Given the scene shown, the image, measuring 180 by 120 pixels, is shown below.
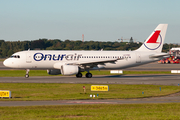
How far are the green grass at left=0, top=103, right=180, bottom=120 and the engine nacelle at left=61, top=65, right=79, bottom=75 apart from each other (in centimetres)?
2619

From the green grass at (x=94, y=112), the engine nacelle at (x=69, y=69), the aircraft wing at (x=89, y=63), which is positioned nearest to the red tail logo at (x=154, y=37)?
the aircraft wing at (x=89, y=63)

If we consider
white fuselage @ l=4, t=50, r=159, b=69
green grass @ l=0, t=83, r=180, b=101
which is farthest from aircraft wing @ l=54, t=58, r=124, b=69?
green grass @ l=0, t=83, r=180, b=101

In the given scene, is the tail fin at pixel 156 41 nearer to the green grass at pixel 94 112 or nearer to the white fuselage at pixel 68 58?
the white fuselage at pixel 68 58

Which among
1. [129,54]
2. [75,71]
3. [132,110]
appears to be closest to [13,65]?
[75,71]

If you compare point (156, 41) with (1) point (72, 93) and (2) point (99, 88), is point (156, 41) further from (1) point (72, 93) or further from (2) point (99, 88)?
(1) point (72, 93)

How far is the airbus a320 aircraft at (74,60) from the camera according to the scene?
2013 inches

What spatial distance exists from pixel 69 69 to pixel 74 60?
375cm

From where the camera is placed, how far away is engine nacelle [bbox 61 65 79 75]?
48.9m

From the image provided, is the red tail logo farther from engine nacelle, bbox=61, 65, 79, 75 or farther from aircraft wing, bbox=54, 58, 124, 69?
engine nacelle, bbox=61, 65, 79, 75

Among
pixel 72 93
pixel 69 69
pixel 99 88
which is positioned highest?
pixel 69 69

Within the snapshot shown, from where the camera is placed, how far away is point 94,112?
1994 cm

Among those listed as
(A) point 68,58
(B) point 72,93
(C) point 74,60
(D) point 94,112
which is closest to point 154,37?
(C) point 74,60

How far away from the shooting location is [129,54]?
5544 centimetres

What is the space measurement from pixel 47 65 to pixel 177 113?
34.7 meters
